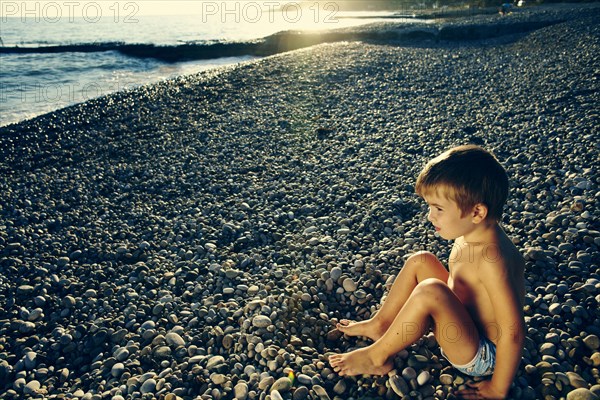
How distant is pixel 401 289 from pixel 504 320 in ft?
2.69

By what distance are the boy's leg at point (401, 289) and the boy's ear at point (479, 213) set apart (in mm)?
538

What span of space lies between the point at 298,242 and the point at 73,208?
13.7 feet

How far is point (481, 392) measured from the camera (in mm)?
2451

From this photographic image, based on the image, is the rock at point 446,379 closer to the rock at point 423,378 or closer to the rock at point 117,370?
the rock at point 423,378

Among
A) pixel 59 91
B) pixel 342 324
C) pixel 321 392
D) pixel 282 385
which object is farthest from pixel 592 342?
pixel 59 91

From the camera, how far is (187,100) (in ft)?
40.1

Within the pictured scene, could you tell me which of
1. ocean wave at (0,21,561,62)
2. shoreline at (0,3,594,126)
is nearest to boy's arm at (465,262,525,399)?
shoreline at (0,3,594,126)

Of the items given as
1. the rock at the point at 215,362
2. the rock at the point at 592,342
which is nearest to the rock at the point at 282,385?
the rock at the point at 215,362

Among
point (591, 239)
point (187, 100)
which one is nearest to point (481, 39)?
point (187, 100)

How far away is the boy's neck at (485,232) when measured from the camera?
2.38 metres

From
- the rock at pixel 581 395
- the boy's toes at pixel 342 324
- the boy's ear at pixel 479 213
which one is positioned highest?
the boy's ear at pixel 479 213

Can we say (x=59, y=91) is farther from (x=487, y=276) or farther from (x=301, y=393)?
(x=487, y=276)

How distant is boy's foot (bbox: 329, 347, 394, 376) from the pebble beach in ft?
0.23

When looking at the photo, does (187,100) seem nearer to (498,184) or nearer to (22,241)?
(22,241)
